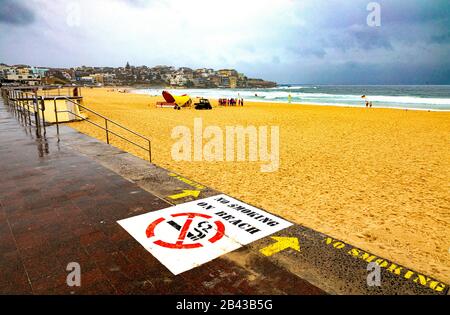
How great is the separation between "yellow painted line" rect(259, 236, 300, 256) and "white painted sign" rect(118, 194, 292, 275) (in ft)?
0.81

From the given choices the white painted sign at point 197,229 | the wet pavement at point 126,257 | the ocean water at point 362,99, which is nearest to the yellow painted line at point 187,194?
the wet pavement at point 126,257

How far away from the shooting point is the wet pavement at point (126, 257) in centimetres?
302

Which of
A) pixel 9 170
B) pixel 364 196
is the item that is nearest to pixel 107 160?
pixel 9 170

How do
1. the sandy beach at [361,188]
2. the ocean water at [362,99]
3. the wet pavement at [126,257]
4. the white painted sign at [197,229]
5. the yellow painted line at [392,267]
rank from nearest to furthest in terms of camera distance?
the wet pavement at [126,257] → the yellow painted line at [392,267] → the white painted sign at [197,229] → the sandy beach at [361,188] → the ocean water at [362,99]

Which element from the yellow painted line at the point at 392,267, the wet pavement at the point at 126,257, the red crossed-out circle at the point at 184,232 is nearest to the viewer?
the wet pavement at the point at 126,257

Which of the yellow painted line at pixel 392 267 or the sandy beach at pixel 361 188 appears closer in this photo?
the yellow painted line at pixel 392 267

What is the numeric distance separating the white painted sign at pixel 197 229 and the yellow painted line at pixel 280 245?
0.81 ft

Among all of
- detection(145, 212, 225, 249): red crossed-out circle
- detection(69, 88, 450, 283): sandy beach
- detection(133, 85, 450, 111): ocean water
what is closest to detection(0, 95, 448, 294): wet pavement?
detection(145, 212, 225, 249): red crossed-out circle

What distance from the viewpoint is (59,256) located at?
11.5ft

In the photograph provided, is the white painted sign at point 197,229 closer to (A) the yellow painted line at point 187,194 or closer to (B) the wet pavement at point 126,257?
(B) the wet pavement at point 126,257

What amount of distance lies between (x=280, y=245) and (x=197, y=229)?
1.20 metres

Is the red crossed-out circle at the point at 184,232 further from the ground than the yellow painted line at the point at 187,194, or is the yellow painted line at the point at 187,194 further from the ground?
the yellow painted line at the point at 187,194
